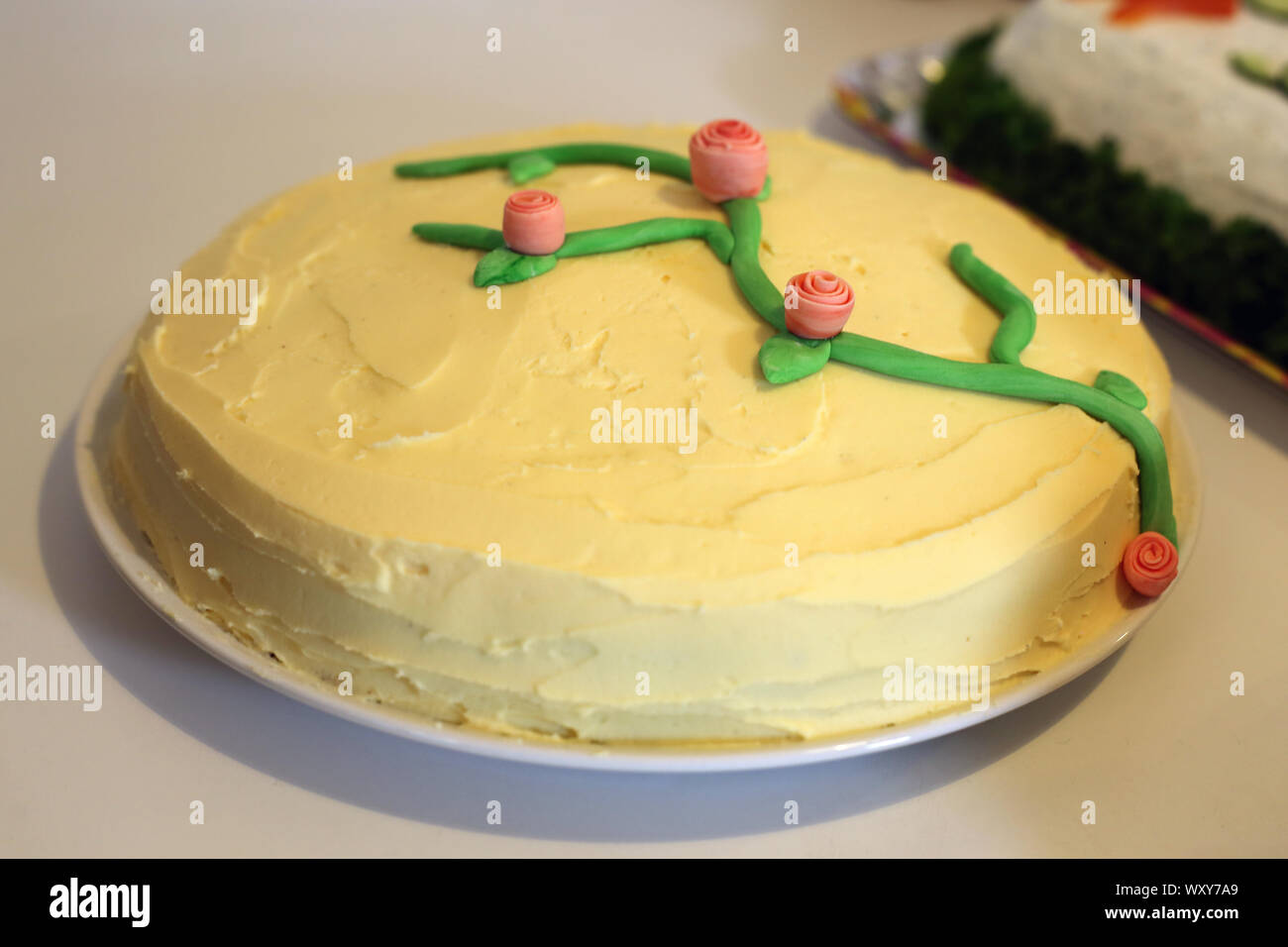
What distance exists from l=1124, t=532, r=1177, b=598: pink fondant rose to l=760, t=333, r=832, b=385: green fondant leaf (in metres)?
0.68

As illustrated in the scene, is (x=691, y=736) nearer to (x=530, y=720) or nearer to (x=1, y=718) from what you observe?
(x=530, y=720)

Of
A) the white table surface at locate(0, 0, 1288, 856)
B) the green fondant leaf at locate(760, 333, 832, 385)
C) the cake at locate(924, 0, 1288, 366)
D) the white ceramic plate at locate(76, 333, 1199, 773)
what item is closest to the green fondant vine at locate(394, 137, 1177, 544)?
the green fondant leaf at locate(760, 333, 832, 385)

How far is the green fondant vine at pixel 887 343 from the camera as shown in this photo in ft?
7.16

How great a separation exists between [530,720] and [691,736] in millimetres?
268

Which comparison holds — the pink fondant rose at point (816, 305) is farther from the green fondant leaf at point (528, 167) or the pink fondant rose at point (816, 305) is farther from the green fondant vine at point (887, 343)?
the green fondant leaf at point (528, 167)

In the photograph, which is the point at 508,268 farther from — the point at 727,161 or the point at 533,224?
the point at 727,161

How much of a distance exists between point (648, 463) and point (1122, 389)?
98 cm

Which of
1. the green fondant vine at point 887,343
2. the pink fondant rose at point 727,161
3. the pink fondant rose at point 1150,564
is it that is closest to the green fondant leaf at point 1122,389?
the green fondant vine at point 887,343

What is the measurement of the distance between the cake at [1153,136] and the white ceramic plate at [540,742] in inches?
49.2

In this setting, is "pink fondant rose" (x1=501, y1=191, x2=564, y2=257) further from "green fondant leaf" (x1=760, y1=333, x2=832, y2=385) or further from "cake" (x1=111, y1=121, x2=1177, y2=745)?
"green fondant leaf" (x1=760, y1=333, x2=832, y2=385)

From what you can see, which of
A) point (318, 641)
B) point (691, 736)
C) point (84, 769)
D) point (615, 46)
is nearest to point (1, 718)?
point (84, 769)

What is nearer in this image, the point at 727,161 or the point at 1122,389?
the point at 1122,389

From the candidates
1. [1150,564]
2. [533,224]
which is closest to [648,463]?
[533,224]

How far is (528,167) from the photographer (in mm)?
2756
